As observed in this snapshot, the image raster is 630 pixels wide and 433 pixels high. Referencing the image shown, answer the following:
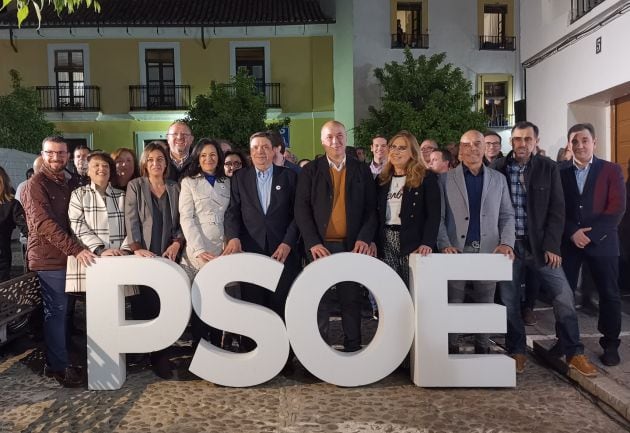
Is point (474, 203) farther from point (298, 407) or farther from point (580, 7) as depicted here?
point (580, 7)

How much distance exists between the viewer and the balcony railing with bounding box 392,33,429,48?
19.3m

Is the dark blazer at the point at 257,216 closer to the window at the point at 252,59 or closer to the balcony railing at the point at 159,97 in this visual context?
the balcony railing at the point at 159,97

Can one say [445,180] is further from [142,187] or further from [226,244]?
[142,187]

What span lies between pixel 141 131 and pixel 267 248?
18.9 meters

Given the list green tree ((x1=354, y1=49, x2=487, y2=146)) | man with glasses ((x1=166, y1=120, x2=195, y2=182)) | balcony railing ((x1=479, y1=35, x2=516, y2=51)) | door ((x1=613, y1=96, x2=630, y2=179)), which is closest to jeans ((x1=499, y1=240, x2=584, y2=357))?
man with glasses ((x1=166, y1=120, x2=195, y2=182))

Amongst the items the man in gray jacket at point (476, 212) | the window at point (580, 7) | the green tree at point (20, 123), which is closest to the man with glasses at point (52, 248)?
the man in gray jacket at point (476, 212)

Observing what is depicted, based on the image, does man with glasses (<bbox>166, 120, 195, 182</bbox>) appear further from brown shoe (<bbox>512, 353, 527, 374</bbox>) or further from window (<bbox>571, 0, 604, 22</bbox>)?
window (<bbox>571, 0, 604, 22</bbox>)

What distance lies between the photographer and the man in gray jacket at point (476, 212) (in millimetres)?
4438

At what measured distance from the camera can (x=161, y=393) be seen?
13.8 feet

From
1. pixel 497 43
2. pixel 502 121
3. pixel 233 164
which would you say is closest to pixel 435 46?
pixel 497 43

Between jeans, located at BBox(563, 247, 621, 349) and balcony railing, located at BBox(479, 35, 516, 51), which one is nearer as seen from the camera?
jeans, located at BBox(563, 247, 621, 349)

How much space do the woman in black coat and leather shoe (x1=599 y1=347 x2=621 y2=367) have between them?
5.13 meters

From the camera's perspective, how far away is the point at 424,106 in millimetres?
16875

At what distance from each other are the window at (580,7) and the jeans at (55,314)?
8239mm
